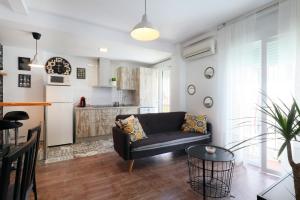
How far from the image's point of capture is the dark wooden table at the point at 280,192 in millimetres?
1224

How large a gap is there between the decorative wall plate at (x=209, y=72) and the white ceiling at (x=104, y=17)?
85 centimetres

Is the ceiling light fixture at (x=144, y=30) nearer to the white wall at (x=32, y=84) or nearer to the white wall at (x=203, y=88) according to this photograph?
the white wall at (x=203, y=88)

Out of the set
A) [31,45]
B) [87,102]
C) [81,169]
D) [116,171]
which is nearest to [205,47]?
[116,171]

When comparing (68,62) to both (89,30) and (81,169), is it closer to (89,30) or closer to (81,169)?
(89,30)

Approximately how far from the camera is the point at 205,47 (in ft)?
11.4

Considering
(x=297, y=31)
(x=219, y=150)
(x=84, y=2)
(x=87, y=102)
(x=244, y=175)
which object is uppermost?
(x=84, y=2)

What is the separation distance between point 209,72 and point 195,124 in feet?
3.93

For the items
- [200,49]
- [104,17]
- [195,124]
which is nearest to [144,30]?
[104,17]

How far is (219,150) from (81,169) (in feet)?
7.26

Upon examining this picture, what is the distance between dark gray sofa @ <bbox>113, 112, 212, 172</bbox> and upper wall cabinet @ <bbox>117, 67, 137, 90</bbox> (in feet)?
7.13

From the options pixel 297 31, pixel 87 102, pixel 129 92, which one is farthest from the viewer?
pixel 129 92

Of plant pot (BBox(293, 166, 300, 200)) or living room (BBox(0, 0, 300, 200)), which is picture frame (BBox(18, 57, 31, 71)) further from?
plant pot (BBox(293, 166, 300, 200))

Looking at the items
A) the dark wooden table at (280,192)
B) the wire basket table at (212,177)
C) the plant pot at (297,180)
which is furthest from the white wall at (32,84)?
the plant pot at (297,180)

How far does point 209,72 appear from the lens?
3.59 meters
